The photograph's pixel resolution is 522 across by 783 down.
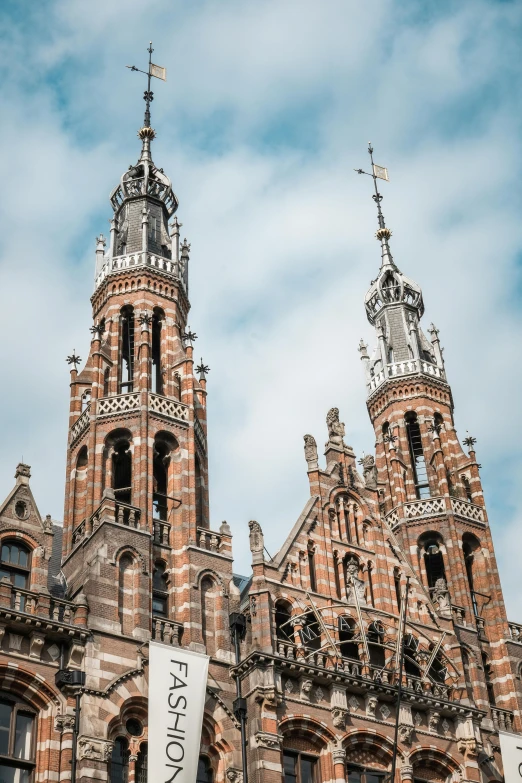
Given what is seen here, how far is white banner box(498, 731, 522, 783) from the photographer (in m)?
44.2

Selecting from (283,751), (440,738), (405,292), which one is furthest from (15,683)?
(405,292)

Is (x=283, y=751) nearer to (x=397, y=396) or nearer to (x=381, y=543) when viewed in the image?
(x=381, y=543)

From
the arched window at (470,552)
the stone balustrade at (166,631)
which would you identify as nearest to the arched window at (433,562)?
the arched window at (470,552)

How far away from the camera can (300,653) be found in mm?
42688

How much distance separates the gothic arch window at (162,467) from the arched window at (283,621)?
19.5 feet

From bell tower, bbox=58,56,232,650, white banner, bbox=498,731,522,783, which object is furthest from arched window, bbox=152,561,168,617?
white banner, bbox=498,731,522,783

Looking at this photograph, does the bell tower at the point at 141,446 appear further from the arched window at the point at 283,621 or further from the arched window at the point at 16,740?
the arched window at the point at 16,740

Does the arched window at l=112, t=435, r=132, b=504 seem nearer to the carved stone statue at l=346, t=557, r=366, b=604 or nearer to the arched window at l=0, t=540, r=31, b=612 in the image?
the arched window at l=0, t=540, r=31, b=612

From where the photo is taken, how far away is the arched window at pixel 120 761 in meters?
38.1

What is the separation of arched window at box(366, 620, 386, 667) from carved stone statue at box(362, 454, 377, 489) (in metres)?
6.81

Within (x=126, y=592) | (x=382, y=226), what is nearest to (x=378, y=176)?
(x=382, y=226)

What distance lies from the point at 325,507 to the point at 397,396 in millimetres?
12275

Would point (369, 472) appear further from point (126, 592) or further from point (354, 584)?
point (126, 592)

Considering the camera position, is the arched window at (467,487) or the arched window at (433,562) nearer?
the arched window at (433,562)
